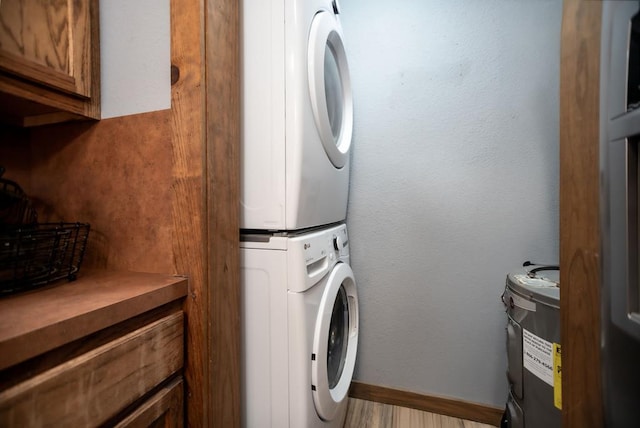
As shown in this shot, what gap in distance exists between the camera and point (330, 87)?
1.06 metres

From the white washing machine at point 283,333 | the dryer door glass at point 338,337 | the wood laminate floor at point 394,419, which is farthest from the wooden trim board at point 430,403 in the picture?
the white washing machine at point 283,333

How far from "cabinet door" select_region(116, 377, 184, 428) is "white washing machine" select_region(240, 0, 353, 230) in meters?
0.40

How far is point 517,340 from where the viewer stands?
912 mm

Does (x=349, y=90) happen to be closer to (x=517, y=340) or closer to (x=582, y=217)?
(x=582, y=217)

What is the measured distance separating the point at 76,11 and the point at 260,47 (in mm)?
433

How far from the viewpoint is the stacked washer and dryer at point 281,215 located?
72 cm

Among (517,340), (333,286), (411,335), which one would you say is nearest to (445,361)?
(411,335)

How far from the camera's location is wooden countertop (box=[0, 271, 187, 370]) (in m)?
0.34

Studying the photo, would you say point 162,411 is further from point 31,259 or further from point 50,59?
point 50,59

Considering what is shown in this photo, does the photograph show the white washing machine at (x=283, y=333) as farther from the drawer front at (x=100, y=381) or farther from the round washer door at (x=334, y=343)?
the drawer front at (x=100, y=381)

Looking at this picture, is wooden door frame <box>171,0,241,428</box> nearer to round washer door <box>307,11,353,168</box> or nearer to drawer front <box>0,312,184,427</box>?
drawer front <box>0,312,184,427</box>

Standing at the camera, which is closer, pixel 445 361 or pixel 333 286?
pixel 333 286

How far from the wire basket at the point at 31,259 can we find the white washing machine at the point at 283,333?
0.39 metres

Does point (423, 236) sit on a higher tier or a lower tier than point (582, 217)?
lower
